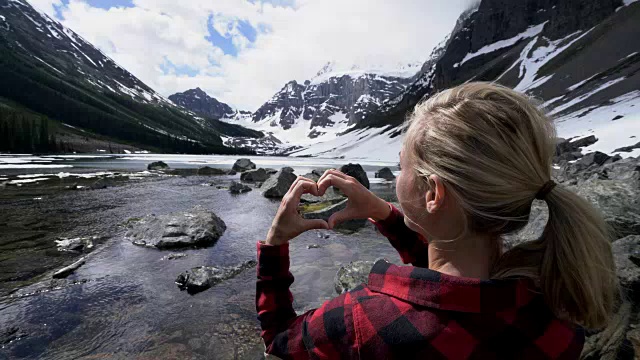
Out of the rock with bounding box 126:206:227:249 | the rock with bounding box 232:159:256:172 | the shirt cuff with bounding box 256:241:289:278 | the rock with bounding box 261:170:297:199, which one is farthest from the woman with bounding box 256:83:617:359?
the rock with bounding box 232:159:256:172

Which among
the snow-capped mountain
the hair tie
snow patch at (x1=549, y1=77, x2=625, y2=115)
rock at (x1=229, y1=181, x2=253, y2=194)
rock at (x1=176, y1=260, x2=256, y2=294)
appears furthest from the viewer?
snow patch at (x1=549, y1=77, x2=625, y2=115)

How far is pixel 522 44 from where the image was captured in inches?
5802

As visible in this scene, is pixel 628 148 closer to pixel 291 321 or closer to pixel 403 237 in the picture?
pixel 403 237

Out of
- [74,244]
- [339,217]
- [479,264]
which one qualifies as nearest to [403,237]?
[339,217]

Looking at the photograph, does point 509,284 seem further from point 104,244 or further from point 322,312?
point 104,244

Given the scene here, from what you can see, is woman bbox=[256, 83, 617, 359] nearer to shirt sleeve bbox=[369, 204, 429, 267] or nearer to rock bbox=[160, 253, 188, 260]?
shirt sleeve bbox=[369, 204, 429, 267]

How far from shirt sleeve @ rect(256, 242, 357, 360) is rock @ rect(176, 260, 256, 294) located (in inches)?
228

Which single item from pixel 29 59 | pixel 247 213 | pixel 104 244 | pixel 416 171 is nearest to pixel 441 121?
pixel 416 171

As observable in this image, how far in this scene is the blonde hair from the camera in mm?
1537

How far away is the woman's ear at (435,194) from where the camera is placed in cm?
166

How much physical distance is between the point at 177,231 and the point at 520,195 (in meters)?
10.7

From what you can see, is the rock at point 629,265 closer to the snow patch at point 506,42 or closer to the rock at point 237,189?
the rock at point 237,189

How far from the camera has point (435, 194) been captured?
1706mm

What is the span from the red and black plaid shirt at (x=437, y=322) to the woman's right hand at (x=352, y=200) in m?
0.58
